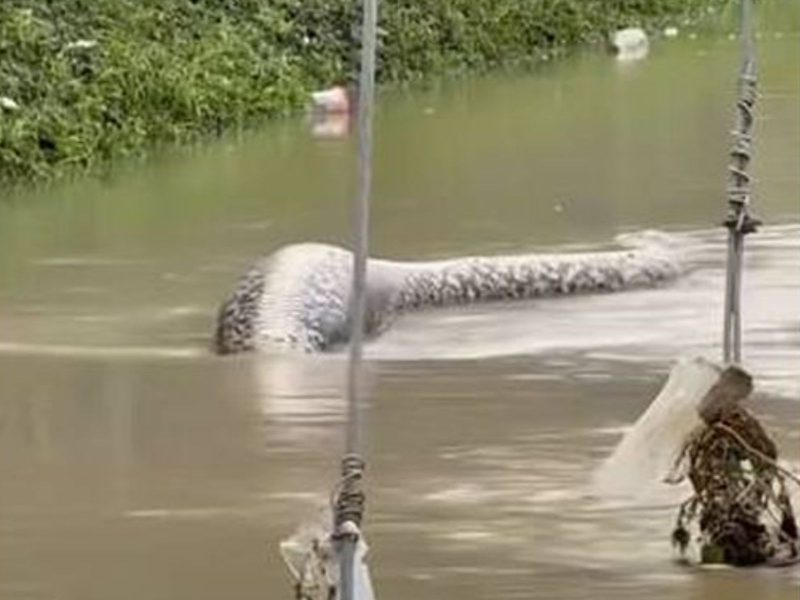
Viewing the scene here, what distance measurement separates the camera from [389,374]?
24.9ft

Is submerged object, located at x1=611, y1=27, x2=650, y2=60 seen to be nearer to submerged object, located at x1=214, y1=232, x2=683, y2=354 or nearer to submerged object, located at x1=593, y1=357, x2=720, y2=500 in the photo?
submerged object, located at x1=214, y1=232, x2=683, y2=354

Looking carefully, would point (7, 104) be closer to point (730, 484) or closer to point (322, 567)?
point (730, 484)

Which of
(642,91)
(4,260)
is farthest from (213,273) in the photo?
(642,91)

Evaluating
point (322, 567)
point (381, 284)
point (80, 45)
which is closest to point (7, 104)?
point (80, 45)

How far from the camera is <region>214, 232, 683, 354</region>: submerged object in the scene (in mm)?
8461

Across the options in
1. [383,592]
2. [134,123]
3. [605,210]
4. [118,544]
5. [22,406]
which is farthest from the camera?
[134,123]

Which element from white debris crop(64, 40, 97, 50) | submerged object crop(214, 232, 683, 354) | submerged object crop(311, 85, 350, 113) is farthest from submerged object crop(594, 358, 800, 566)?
submerged object crop(311, 85, 350, 113)

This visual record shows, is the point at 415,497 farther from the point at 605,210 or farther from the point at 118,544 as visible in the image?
the point at 605,210

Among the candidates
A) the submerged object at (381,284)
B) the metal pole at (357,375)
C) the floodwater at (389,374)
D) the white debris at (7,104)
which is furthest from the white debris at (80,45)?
the metal pole at (357,375)

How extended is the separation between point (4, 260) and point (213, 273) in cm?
97

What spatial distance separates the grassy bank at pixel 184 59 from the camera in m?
14.5

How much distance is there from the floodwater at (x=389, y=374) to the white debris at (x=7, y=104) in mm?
830

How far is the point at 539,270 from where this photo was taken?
31.9ft

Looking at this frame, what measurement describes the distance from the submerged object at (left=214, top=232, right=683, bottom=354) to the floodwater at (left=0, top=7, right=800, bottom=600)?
0.14m
